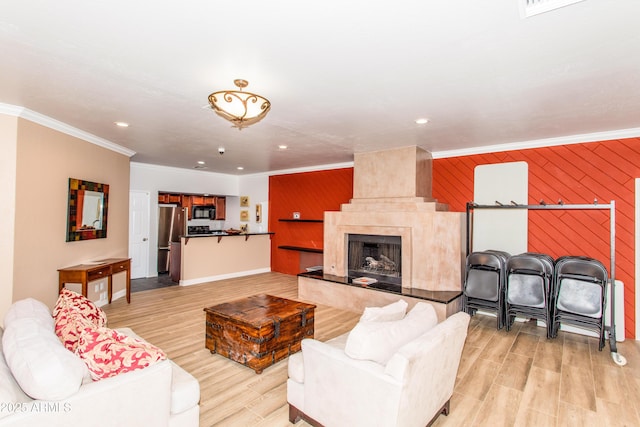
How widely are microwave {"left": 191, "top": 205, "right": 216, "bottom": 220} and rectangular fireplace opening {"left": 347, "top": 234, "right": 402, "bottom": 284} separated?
16.9ft

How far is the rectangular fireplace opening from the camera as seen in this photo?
5.32 meters

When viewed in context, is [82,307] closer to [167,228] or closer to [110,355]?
[110,355]

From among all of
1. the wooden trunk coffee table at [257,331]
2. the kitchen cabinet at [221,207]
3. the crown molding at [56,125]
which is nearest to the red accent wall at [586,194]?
the wooden trunk coffee table at [257,331]

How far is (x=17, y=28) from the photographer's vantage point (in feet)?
6.72

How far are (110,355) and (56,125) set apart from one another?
151 inches

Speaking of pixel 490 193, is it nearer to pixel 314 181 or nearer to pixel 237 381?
pixel 314 181

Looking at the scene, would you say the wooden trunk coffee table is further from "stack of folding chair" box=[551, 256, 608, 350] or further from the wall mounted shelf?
the wall mounted shelf

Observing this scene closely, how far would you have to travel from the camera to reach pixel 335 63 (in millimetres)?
2463

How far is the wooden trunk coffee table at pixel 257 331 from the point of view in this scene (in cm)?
309

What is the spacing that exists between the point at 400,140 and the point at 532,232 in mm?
2414

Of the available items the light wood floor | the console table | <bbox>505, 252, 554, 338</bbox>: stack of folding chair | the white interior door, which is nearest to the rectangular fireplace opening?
the light wood floor

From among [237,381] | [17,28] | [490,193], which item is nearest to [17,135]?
[17,28]

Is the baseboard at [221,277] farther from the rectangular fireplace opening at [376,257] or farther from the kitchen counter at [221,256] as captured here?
the rectangular fireplace opening at [376,257]

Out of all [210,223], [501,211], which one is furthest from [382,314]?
[210,223]
